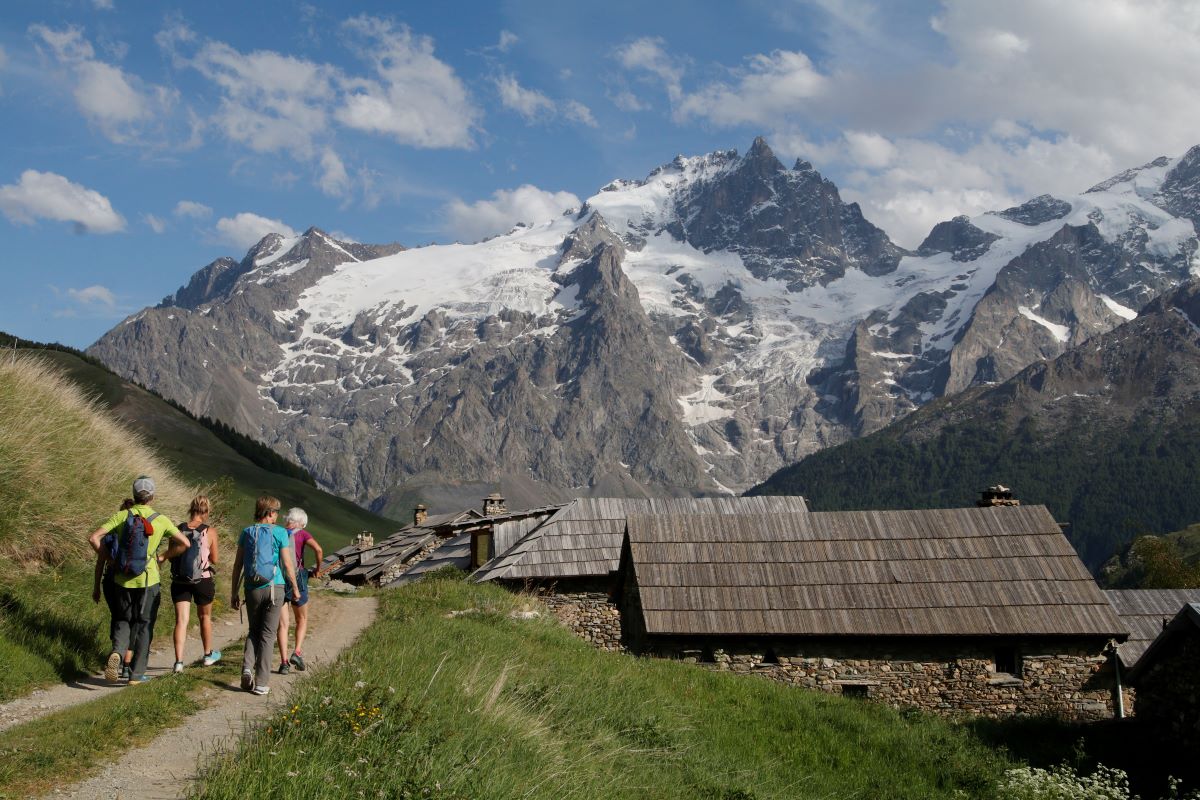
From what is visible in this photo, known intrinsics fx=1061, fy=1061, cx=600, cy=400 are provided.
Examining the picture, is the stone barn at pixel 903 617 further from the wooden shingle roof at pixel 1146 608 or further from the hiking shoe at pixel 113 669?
the hiking shoe at pixel 113 669

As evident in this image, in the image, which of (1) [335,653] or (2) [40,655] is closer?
(2) [40,655]

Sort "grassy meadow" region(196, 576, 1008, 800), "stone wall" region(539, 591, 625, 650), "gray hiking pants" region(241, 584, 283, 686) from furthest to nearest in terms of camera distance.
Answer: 1. "stone wall" region(539, 591, 625, 650)
2. "gray hiking pants" region(241, 584, 283, 686)
3. "grassy meadow" region(196, 576, 1008, 800)

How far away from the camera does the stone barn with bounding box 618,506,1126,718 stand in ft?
82.9

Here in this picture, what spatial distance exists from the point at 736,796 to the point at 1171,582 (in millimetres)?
57520

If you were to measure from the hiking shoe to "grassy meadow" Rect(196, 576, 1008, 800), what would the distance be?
2803 mm

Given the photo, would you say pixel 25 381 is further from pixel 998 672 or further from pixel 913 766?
pixel 998 672

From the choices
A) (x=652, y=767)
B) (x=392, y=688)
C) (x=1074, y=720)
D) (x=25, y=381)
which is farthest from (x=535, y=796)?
(x=1074, y=720)

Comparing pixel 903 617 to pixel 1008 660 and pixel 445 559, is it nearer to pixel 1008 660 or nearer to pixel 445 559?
pixel 1008 660

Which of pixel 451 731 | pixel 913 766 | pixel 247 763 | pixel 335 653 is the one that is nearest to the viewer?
pixel 247 763

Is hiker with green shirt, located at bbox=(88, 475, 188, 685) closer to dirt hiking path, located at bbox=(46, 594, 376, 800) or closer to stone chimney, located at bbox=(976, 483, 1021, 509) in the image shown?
dirt hiking path, located at bbox=(46, 594, 376, 800)

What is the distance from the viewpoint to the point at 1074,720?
2409cm

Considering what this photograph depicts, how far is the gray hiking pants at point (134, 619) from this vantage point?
12.9 m

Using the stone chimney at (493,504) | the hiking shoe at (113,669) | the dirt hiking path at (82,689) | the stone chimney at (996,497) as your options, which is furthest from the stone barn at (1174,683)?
the stone chimney at (493,504)

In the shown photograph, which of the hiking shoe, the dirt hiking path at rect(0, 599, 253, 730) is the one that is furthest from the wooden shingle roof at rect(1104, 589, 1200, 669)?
the hiking shoe
